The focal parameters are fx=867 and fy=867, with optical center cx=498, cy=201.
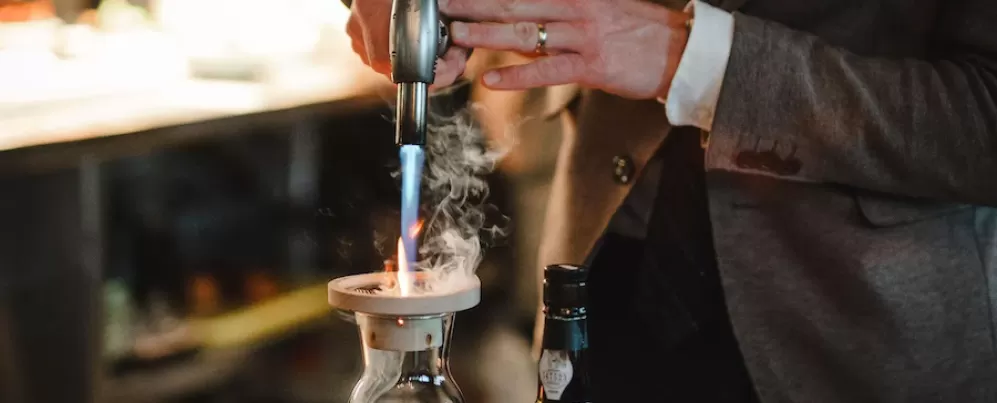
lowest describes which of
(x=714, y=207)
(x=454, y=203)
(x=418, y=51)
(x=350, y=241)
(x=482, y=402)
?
(x=482, y=402)

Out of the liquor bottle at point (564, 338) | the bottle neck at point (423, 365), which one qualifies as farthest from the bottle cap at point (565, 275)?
the bottle neck at point (423, 365)

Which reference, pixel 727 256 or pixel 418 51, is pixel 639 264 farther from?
pixel 418 51

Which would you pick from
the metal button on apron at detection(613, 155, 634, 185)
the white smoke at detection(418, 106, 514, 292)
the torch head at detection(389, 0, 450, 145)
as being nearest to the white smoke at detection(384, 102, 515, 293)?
the white smoke at detection(418, 106, 514, 292)

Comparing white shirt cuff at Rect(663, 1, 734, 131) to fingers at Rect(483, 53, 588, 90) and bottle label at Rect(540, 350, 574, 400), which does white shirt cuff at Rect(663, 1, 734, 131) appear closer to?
fingers at Rect(483, 53, 588, 90)

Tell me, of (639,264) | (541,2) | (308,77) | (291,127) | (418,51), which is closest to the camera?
(418,51)

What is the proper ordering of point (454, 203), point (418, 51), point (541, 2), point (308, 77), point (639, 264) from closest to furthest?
point (418, 51) → point (541, 2) → point (639, 264) → point (454, 203) → point (308, 77)

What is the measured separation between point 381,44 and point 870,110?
1.29 feet

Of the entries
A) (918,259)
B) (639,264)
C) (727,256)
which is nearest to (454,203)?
(639,264)

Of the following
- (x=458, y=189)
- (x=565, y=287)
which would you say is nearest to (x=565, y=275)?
(x=565, y=287)

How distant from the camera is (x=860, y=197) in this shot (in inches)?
28.7

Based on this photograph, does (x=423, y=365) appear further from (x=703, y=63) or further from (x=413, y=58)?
(x=703, y=63)

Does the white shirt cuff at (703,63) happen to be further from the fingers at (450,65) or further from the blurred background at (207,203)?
the blurred background at (207,203)

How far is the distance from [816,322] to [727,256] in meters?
0.09

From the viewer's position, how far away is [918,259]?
0.73m
